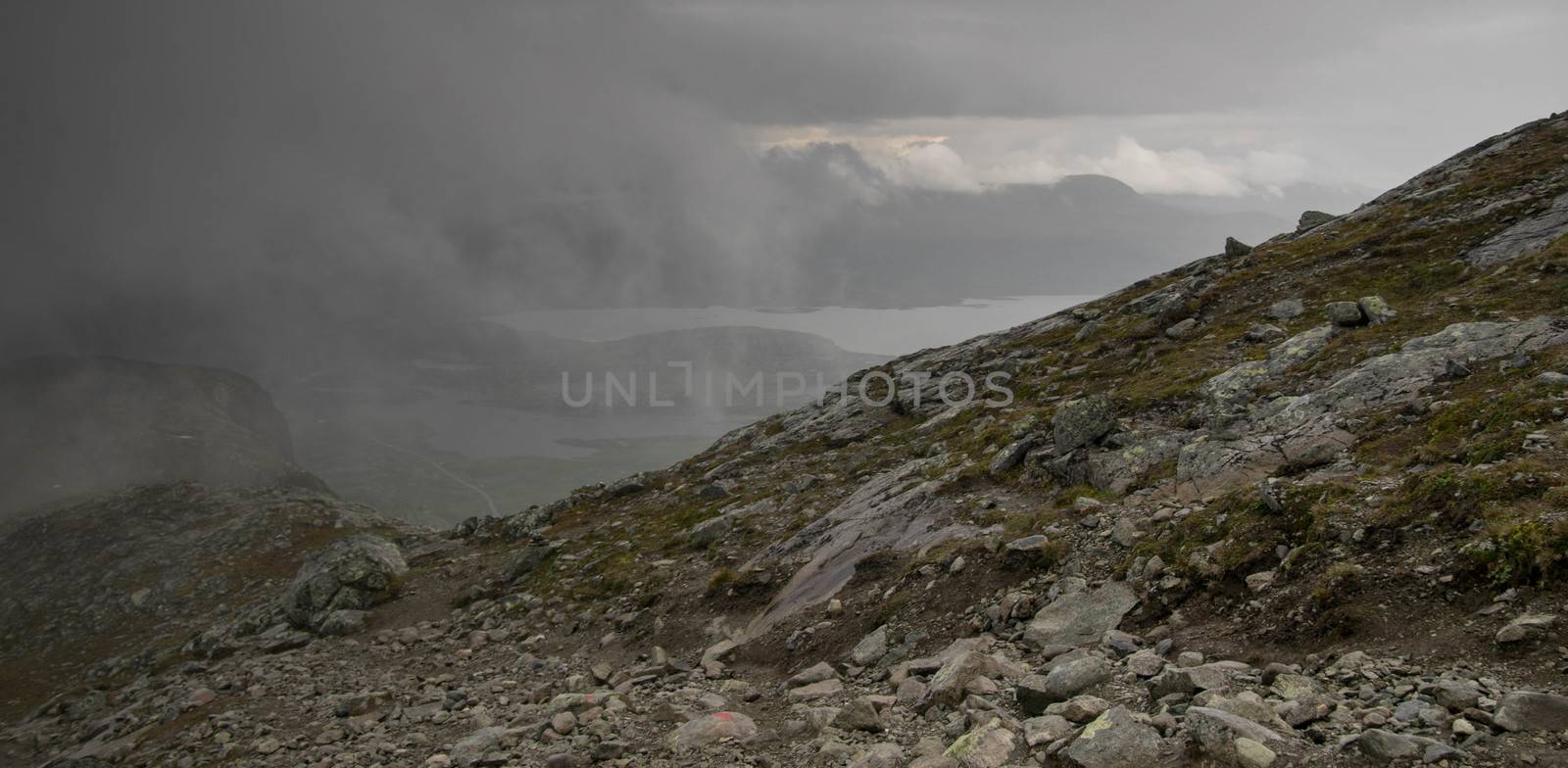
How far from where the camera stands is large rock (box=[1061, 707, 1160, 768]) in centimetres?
866

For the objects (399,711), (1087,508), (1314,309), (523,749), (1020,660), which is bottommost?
(399,711)

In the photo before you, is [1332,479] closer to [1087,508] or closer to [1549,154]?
[1087,508]

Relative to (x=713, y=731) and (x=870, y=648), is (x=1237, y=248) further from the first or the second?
(x=713, y=731)

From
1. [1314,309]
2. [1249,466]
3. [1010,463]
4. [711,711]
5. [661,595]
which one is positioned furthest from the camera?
[1314,309]


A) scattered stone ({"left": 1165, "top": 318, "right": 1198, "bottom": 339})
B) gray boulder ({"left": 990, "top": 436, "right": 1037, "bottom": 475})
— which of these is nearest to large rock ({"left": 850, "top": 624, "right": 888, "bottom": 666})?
gray boulder ({"left": 990, "top": 436, "right": 1037, "bottom": 475})

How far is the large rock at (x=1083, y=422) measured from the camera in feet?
69.9

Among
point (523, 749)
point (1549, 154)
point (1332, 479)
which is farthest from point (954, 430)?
point (1549, 154)

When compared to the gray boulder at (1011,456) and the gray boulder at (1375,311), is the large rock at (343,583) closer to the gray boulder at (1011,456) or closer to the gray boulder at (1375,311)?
the gray boulder at (1011,456)

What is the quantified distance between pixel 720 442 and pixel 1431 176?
52013mm

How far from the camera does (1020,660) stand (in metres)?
12.9

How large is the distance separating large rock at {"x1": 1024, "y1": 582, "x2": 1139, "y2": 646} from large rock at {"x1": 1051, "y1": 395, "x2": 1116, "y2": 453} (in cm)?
801

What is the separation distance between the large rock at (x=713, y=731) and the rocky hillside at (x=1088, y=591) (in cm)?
7

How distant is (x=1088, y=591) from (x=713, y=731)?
7.46 meters

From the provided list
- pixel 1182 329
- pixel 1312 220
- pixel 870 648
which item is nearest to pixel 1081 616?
pixel 870 648
